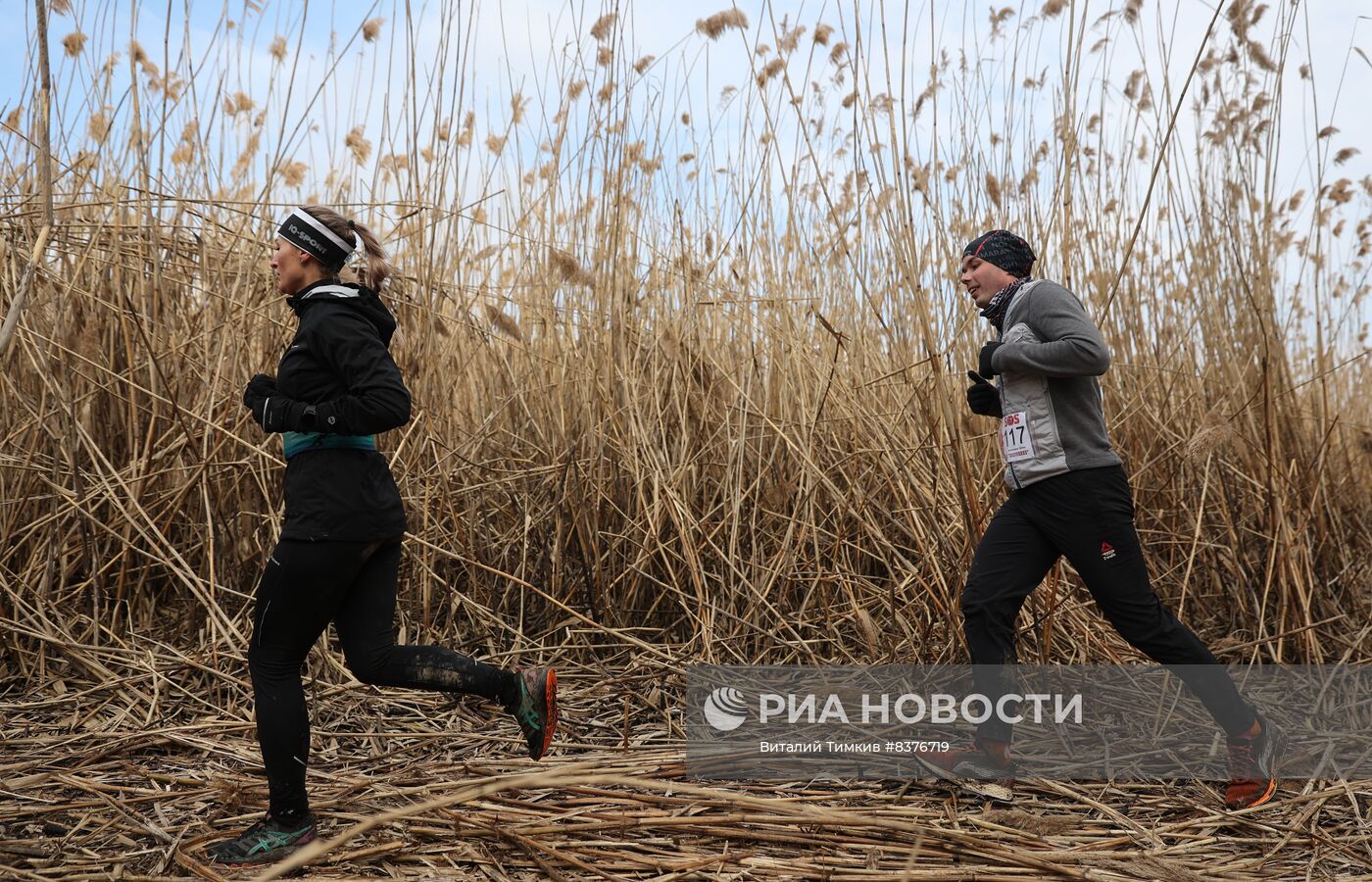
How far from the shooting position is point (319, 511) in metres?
2.01

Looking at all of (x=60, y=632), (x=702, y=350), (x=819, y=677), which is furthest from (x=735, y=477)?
(x=60, y=632)

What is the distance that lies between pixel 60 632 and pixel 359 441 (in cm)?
169

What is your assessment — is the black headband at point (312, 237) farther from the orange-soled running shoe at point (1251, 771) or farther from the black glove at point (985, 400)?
the orange-soled running shoe at point (1251, 771)

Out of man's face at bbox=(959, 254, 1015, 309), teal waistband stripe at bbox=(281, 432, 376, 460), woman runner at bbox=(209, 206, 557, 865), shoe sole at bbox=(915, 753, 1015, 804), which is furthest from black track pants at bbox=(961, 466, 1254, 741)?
teal waistband stripe at bbox=(281, 432, 376, 460)

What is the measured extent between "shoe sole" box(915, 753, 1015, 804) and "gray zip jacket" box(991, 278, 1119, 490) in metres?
0.71

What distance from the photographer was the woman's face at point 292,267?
2.14m

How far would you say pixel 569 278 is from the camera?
3.41 meters

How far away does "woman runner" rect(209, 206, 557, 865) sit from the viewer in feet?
6.62

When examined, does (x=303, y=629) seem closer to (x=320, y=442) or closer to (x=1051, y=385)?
(x=320, y=442)

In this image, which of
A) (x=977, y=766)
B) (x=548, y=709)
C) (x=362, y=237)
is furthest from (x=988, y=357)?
(x=362, y=237)

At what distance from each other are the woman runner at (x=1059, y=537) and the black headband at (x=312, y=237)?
1493mm

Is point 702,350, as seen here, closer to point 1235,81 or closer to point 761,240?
point 761,240

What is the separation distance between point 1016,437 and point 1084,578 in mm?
367

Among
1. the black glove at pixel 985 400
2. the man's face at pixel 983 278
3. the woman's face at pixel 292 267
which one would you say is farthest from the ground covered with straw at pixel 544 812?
the man's face at pixel 983 278
